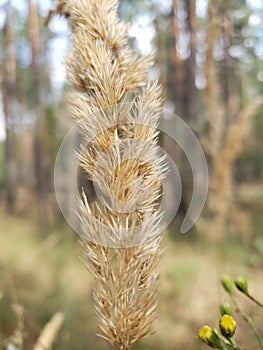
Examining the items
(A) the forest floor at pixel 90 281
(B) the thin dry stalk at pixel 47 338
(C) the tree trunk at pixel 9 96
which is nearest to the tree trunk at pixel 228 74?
(A) the forest floor at pixel 90 281

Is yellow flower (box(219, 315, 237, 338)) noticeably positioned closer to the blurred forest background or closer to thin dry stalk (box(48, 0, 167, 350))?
thin dry stalk (box(48, 0, 167, 350))

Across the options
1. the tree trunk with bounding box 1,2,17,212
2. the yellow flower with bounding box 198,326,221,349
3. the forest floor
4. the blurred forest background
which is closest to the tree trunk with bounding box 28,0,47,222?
the blurred forest background

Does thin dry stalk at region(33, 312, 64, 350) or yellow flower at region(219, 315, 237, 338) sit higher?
yellow flower at region(219, 315, 237, 338)

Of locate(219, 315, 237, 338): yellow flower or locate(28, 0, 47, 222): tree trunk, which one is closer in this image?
locate(219, 315, 237, 338): yellow flower

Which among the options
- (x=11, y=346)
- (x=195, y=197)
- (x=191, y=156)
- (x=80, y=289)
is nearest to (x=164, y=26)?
(x=191, y=156)

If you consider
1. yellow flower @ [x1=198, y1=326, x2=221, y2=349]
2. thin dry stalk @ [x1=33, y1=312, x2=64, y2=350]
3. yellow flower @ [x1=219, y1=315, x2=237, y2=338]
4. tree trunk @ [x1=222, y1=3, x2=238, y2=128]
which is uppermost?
tree trunk @ [x1=222, y1=3, x2=238, y2=128]

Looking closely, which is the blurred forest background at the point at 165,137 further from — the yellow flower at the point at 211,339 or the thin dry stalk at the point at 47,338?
the yellow flower at the point at 211,339

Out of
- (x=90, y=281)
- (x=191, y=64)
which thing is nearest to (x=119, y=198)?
(x=90, y=281)
